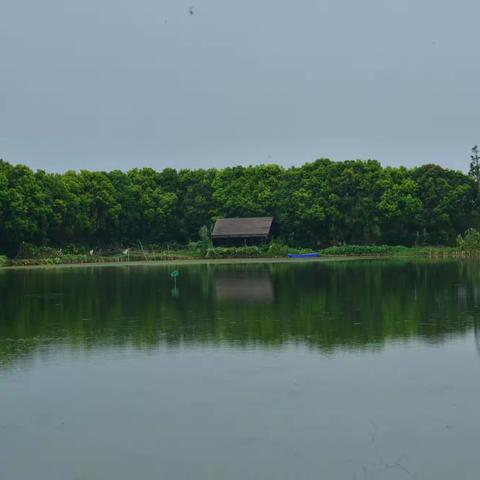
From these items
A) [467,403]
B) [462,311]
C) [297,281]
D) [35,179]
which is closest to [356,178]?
[35,179]

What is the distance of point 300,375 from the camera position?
47.5 feet

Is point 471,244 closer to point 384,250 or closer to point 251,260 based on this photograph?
point 384,250

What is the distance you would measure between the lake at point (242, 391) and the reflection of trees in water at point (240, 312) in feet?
0.38

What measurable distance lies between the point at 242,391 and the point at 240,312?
11.6 m

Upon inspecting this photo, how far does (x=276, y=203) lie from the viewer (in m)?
82.2

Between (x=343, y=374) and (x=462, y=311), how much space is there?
35.8 feet

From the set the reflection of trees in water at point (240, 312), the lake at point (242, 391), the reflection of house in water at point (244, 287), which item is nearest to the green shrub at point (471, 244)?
the reflection of house in water at point (244, 287)

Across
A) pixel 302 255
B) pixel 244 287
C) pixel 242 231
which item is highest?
pixel 242 231

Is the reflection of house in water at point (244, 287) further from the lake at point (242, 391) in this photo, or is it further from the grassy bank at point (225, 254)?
the grassy bank at point (225, 254)

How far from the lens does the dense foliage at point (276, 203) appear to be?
3046 inches

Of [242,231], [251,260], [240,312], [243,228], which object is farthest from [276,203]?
[240,312]

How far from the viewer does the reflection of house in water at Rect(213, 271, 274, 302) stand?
1180 inches

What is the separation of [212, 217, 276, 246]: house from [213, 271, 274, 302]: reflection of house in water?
99.7 ft

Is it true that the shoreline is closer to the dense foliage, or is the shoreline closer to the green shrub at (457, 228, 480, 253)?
the green shrub at (457, 228, 480, 253)
